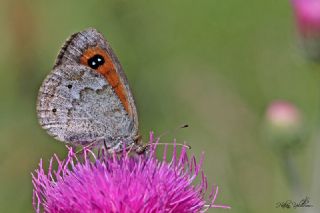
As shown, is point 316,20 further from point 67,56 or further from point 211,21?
point 67,56

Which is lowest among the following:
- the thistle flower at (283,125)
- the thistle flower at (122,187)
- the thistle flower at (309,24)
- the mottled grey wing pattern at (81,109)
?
the thistle flower at (122,187)

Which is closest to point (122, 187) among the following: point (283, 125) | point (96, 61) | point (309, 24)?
point (96, 61)

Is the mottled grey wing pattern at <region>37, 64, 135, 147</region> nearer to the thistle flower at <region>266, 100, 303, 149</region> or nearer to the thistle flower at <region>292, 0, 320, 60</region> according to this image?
the thistle flower at <region>266, 100, 303, 149</region>

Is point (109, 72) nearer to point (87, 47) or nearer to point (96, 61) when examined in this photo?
point (96, 61)

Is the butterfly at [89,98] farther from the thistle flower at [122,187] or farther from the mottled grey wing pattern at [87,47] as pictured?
the thistle flower at [122,187]

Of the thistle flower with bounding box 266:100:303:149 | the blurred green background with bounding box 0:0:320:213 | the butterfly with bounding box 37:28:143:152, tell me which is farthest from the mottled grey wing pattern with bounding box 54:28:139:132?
the thistle flower with bounding box 266:100:303:149

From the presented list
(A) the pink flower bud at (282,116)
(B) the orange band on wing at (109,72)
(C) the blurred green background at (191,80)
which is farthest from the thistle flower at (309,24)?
(B) the orange band on wing at (109,72)
